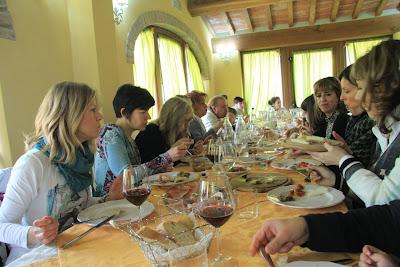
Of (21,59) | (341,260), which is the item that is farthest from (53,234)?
(21,59)

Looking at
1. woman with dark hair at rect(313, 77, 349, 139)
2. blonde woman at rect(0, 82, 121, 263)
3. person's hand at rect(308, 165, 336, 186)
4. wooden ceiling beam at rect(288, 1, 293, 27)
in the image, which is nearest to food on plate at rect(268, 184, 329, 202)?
person's hand at rect(308, 165, 336, 186)

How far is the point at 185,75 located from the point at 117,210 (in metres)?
5.59

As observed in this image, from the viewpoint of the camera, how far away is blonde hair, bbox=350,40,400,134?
3.98 feet

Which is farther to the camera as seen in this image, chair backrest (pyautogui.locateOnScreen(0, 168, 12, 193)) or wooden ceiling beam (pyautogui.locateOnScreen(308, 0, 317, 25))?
wooden ceiling beam (pyautogui.locateOnScreen(308, 0, 317, 25))

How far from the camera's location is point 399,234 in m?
0.89

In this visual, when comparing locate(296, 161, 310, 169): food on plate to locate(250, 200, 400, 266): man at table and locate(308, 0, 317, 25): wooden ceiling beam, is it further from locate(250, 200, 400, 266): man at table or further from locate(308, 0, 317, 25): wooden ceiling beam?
locate(308, 0, 317, 25): wooden ceiling beam

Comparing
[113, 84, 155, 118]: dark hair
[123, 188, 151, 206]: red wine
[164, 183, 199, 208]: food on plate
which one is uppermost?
[113, 84, 155, 118]: dark hair

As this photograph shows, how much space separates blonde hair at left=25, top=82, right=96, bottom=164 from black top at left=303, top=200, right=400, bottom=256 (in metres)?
0.99

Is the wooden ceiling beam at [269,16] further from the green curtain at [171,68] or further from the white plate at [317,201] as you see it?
the white plate at [317,201]

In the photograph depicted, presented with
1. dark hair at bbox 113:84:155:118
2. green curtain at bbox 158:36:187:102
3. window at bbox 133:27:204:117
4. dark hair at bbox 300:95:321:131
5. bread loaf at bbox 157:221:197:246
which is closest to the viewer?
bread loaf at bbox 157:221:197:246

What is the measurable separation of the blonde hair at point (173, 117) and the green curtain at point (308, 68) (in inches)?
252

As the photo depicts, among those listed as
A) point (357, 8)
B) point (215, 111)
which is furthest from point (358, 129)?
point (357, 8)

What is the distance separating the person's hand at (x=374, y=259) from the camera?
0.71 meters

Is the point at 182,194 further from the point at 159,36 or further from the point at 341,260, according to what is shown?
the point at 159,36
